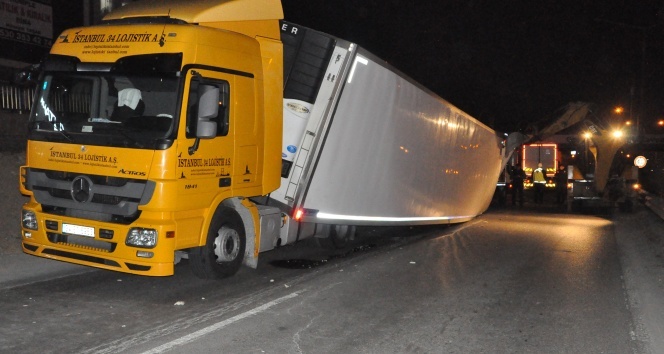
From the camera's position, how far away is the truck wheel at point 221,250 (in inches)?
321

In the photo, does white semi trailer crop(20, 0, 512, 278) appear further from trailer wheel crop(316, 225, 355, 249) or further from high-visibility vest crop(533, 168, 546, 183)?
high-visibility vest crop(533, 168, 546, 183)

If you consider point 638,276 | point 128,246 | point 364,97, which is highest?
point 364,97

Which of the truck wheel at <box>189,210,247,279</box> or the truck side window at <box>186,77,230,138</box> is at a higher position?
the truck side window at <box>186,77,230,138</box>

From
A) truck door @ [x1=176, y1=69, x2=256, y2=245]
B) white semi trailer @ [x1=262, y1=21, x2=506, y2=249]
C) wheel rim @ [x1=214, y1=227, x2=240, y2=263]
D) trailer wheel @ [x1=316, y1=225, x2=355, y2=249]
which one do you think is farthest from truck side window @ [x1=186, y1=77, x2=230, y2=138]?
trailer wheel @ [x1=316, y1=225, x2=355, y2=249]

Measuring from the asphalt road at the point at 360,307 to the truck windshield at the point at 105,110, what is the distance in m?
1.82

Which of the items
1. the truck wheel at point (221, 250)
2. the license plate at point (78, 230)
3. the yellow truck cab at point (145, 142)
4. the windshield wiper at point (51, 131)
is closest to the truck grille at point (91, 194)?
the yellow truck cab at point (145, 142)

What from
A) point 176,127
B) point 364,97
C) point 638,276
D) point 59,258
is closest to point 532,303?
point 638,276

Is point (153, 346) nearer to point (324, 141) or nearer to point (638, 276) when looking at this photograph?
point (324, 141)

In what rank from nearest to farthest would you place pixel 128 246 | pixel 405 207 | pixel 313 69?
pixel 128 246 → pixel 313 69 → pixel 405 207

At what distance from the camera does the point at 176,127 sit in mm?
7430

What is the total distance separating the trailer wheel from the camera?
39.5ft

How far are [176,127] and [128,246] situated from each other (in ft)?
4.58

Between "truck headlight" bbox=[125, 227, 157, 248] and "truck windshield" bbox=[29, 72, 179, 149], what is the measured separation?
917 mm

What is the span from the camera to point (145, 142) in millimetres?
7395
